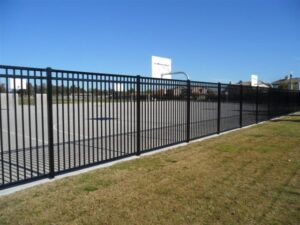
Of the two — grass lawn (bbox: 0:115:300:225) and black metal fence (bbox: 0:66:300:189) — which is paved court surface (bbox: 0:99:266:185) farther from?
grass lawn (bbox: 0:115:300:225)

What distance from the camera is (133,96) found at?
7.52m

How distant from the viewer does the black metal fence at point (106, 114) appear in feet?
17.6

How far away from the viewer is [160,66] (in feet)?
97.6

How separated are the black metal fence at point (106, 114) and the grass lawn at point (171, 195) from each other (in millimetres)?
820

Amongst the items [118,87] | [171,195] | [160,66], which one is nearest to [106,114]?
[118,87]

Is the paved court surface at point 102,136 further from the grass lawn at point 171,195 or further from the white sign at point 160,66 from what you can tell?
the white sign at point 160,66

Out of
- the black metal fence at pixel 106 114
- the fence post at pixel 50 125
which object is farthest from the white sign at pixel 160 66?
the fence post at pixel 50 125

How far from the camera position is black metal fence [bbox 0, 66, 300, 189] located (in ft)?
17.6

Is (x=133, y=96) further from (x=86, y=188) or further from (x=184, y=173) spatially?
(x=86, y=188)

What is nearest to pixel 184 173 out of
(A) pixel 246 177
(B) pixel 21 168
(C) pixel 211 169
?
(C) pixel 211 169

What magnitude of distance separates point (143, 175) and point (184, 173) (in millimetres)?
853

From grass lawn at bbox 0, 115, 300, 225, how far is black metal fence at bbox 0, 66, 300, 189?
0.82m

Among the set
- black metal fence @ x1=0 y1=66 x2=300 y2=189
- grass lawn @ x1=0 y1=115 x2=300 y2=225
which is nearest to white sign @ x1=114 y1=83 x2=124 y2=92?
black metal fence @ x1=0 y1=66 x2=300 y2=189

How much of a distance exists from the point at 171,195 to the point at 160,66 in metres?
25.9
